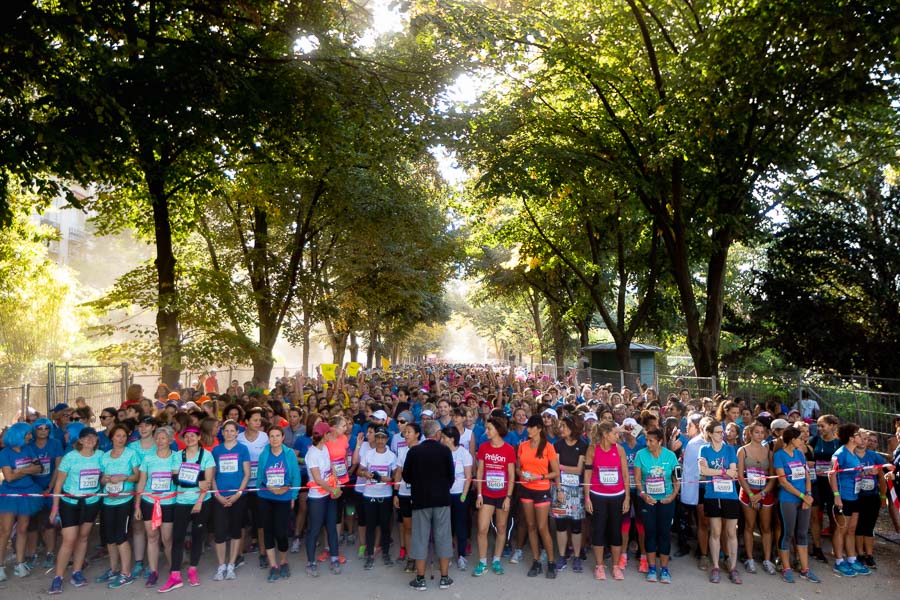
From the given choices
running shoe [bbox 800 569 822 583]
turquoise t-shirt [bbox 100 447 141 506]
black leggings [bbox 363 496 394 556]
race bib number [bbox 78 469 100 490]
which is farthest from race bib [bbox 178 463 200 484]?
running shoe [bbox 800 569 822 583]

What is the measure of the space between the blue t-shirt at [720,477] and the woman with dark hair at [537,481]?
5.63 feet

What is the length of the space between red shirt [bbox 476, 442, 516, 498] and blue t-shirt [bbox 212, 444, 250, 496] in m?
2.81

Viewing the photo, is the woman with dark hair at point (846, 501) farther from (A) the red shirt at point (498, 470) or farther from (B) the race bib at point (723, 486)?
(A) the red shirt at point (498, 470)

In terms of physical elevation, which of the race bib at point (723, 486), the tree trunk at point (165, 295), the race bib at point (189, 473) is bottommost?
the race bib at point (723, 486)

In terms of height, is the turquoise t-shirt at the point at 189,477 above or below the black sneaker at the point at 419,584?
above

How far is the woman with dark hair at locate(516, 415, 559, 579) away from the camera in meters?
7.57

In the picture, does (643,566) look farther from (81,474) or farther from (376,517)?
(81,474)

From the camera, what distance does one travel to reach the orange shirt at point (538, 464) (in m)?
7.58

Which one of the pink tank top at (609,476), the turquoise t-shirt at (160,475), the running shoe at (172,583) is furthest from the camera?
the pink tank top at (609,476)

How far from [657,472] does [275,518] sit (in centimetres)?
445

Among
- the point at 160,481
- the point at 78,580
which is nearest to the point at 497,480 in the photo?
the point at 160,481

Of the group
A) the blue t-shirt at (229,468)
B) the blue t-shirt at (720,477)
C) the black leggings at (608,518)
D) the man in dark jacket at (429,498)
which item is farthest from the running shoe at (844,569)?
the blue t-shirt at (229,468)

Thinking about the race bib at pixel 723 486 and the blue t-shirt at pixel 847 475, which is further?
the blue t-shirt at pixel 847 475

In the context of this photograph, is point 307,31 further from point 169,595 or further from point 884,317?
point 884,317
